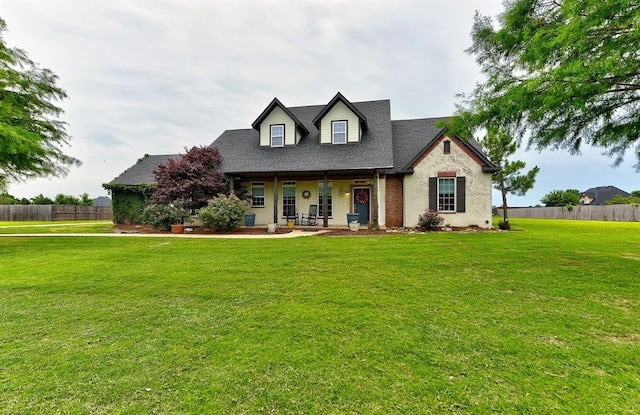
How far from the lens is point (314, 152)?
1691 cm

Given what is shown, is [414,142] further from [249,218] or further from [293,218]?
[249,218]

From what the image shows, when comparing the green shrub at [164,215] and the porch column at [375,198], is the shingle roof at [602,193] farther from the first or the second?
the green shrub at [164,215]

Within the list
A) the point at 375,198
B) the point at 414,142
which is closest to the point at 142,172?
the point at 375,198

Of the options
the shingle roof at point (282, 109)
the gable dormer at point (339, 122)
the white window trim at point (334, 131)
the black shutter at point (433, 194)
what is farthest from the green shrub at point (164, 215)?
the black shutter at point (433, 194)

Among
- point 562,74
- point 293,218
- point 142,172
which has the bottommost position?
point 293,218

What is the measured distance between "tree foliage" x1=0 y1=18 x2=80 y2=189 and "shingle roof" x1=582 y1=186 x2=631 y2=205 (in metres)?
76.4

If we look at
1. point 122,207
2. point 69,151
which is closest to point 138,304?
point 69,151

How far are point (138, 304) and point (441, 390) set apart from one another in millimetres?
4014

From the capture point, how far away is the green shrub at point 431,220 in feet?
48.1

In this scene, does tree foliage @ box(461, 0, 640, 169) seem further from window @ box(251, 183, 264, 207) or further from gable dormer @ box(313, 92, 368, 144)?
window @ box(251, 183, 264, 207)

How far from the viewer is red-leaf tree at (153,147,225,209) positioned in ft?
49.7

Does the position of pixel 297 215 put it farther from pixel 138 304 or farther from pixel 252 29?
pixel 138 304

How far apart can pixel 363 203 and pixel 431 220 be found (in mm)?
3897

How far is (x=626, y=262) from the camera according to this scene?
21.7ft
